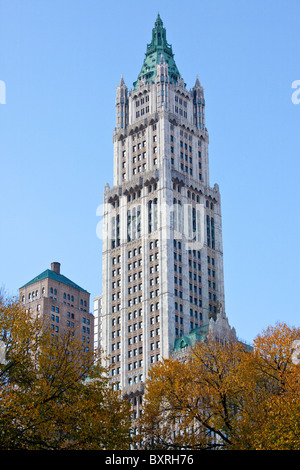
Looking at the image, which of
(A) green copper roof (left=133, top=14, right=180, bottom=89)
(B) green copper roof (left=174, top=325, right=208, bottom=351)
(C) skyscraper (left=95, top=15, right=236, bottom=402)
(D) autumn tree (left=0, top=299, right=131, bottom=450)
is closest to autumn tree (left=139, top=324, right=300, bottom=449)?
(D) autumn tree (left=0, top=299, right=131, bottom=450)

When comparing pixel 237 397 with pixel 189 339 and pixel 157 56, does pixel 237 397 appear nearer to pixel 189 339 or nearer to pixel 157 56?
pixel 189 339

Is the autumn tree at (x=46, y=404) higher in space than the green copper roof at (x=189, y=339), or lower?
lower

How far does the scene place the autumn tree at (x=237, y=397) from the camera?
67812 millimetres

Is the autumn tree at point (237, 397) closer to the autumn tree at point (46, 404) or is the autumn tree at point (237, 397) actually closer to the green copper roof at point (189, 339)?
the autumn tree at point (46, 404)

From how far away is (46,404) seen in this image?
65.8m

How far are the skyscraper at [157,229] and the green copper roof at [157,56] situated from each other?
381mm

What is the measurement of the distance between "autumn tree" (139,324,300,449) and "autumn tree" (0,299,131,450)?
661 centimetres

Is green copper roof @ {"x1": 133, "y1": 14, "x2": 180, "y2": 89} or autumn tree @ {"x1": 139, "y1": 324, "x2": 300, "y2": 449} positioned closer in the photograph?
autumn tree @ {"x1": 139, "y1": 324, "x2": 300, "y2": 449}

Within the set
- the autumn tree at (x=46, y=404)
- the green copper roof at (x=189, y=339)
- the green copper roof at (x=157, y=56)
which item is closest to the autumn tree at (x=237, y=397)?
the autumn tree at (x=46, y=404)

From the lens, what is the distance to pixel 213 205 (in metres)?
178

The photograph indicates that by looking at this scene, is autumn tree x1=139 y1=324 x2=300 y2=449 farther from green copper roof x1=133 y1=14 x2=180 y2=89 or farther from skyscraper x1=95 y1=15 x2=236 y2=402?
green copper roof x1=133 y1=14 x2=180 y2=89

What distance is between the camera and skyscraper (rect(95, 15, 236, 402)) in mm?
158500
